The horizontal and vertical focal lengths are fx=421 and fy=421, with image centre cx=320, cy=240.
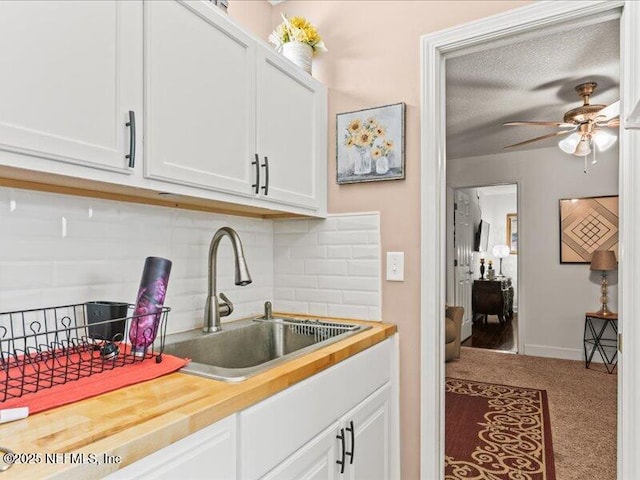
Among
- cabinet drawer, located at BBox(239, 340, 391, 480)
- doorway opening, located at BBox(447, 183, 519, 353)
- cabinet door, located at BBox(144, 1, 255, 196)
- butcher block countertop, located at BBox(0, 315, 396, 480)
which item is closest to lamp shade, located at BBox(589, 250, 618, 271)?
doorway opening, located at BBox(447, 183, 519, 353)

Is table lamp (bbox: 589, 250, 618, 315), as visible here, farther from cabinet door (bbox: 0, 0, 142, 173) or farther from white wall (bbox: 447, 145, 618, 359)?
cabinet door (bbox: 0, 0, 142, 173)

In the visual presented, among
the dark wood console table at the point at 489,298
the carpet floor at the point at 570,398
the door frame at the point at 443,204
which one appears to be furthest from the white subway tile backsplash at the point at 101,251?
the dark wood console table at the point at 489,298

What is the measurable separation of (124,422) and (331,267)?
51.7 inches

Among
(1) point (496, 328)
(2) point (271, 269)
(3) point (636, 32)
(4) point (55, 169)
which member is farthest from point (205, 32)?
(1) point (496, 328)

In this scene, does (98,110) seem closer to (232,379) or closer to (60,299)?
(60,299)

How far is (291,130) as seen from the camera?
1.75 meters

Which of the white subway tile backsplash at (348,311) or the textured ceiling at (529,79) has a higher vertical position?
the textured ceiling at (529,79)

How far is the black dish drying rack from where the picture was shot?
0.96m

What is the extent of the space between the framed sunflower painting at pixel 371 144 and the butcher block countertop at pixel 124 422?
1052 millimetres

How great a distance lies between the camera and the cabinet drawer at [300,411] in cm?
99

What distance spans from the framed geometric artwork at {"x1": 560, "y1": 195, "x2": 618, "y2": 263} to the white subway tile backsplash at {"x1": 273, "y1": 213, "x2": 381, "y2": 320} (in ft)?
13.1

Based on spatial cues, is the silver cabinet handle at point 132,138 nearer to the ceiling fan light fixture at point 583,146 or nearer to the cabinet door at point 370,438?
the cabinet door at point 370,438

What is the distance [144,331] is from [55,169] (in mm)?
468

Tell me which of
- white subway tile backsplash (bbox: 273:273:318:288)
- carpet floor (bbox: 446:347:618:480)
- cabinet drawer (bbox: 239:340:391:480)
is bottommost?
carpet floor (bbox: 446:347:618:480)
